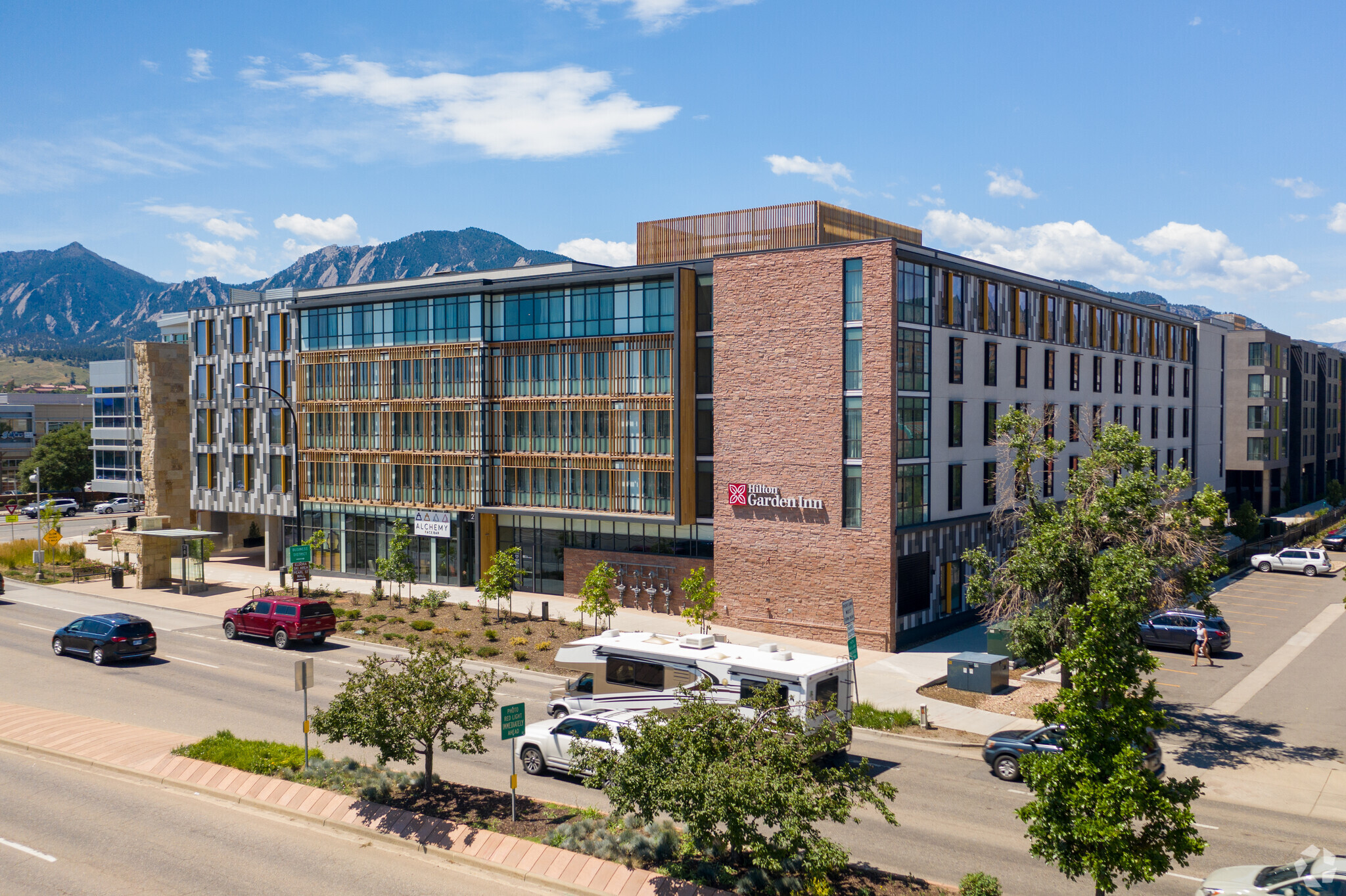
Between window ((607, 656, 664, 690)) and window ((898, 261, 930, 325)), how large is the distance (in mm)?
19112

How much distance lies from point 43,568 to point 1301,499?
105157mm

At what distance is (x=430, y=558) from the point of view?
173ft

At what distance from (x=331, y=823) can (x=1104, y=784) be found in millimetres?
14064

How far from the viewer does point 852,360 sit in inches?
1527

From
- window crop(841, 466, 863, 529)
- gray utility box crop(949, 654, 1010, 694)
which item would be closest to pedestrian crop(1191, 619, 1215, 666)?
gray utility box crop(949, 654, 1010, 694)

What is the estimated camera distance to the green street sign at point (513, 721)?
18.0m

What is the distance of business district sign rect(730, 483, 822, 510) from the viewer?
3966 centimetres

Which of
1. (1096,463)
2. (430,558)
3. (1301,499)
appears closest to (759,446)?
(1096,463)

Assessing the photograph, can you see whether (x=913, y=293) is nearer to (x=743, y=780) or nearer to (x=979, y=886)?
(x=979, y=886)

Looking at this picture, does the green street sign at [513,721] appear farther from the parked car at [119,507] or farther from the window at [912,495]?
the parked car at [119,507]

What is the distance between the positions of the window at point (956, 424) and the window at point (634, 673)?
69.3ft

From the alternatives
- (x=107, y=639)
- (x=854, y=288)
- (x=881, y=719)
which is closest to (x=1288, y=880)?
(x=881, y=719)

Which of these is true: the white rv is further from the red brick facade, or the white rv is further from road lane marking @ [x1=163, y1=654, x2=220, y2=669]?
road lane marking @ [x1=163, y1=654, x2=220, y2=669]

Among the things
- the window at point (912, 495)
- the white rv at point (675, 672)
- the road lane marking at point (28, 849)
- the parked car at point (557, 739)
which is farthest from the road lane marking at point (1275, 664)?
the road lane marking at point (28, 849)
